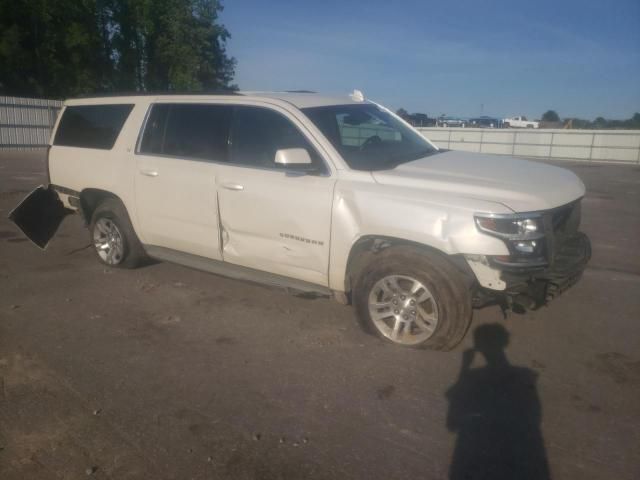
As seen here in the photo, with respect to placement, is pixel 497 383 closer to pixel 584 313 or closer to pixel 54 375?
pixel 584 313

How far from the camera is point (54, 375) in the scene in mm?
3627

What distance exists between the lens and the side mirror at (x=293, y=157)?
3.91 m

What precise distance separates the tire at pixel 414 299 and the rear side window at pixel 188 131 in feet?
5.98

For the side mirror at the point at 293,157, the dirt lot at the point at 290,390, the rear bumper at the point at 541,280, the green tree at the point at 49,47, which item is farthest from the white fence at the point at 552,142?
the side mirror at the point at 293,157

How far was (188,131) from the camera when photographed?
195 inches

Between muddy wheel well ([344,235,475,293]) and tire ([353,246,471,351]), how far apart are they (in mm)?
34

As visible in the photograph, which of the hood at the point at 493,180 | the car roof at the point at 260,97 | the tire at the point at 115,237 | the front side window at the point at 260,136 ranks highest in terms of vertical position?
the car roof at the point at 260,97

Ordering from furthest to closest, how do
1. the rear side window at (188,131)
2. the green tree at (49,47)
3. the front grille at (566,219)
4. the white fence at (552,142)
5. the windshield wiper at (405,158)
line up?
1. the green tree at (49,47)
2. the white fence at (552,142)
3. the rear side window at (188,131)
4. the windshield wiper at (405,158)
5. the front grille at (566,219)

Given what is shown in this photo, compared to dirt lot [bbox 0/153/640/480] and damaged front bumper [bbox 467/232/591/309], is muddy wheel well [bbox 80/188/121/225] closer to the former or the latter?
dirt lot [bbox 0/153/640/480]

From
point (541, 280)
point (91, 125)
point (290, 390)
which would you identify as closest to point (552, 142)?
point (91, 125)

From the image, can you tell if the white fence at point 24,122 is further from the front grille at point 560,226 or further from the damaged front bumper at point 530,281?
the damaged front bumper at point 530,281

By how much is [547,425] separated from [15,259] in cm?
625

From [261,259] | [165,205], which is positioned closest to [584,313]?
[261,259]

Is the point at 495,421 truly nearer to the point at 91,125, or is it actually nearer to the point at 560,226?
the point at 560,226
